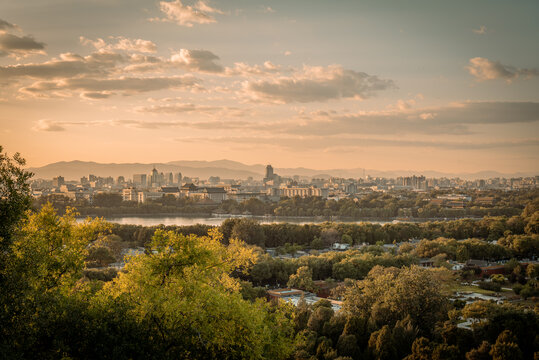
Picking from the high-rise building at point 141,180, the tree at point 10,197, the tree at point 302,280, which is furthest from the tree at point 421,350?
the high-rise building at point 141,180

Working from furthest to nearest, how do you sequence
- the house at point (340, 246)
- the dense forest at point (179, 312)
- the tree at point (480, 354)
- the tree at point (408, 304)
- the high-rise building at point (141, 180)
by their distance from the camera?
the high-rise building at point (141, 180), the house at point (340, 246), the tree at point (408, 304), the tree at point (480, 354), the dense forest at point (179, 312)

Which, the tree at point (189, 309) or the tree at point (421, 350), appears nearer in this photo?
the tree at point (189, 309)

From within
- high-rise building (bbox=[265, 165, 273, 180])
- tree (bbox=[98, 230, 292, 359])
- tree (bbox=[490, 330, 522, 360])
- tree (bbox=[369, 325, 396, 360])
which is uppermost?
high-rise building (bbox=[265, 165, 273, 180])

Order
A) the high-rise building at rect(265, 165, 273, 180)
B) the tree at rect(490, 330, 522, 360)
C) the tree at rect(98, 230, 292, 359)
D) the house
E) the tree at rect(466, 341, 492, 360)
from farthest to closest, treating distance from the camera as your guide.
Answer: the high-rise building at rect(265, 165, 273, 180) < the house < the tree at rect(466, 341, 492, 360) < the tree at rect(490, 330, 522, 360) < the tree at rect(98, 230, 292, 359)

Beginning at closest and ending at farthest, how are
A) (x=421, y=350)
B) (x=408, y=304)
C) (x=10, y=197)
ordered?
(x=10, y=197), (x=421, y=350), (x=408, y=304)

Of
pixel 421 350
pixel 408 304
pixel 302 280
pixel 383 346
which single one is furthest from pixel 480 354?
pixel 302 280

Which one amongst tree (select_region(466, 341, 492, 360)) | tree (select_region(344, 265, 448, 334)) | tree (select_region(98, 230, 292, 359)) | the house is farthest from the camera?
the house

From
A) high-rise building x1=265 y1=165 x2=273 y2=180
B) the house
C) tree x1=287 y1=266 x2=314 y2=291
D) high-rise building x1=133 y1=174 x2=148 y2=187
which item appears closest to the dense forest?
tree x1=287 y1=266 x2=314 y2=291

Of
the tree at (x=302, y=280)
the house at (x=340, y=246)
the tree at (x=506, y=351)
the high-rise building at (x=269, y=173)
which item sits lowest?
the house at (x=340, y=246)

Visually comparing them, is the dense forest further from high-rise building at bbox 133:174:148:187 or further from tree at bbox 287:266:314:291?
high-rise building at bbox 133:174:148:187

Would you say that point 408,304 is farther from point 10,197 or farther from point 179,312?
point 10,197

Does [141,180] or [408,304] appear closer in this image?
[408,304]

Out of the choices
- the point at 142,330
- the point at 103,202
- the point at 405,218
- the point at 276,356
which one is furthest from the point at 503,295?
the point at 103,202

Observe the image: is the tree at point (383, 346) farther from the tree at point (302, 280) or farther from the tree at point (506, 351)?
the tree at point (302, 280)
